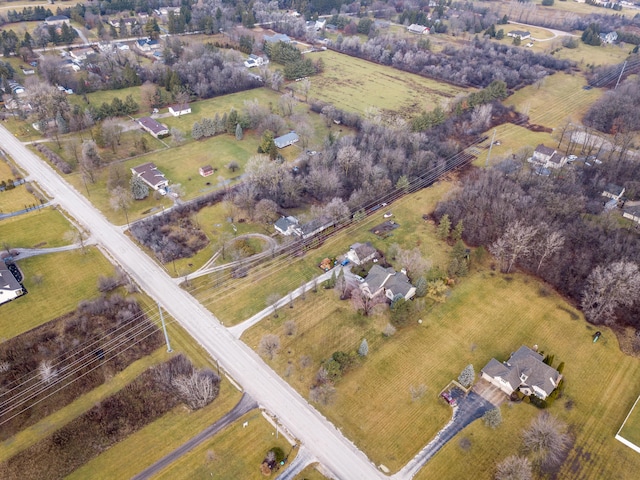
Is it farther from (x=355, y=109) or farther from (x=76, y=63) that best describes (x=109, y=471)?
(x=76, y=63)

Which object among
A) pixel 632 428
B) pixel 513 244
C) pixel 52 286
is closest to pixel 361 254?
pixel 513 244

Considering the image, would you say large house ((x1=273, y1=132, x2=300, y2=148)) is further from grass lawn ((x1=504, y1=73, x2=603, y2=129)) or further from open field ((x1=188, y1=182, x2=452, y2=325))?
grass lawn ((x1=504, y1=73, x2=603, y2=129))

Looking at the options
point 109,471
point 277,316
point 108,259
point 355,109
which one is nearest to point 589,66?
point 355,109

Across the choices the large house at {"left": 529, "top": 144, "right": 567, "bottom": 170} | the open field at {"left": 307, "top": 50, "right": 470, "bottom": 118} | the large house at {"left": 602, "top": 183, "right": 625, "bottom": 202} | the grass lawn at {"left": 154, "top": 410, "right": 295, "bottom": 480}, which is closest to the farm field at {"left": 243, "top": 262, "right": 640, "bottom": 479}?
the grass lawn at {"left": 154, "top": 410, "right": 295, "bottom": 480}

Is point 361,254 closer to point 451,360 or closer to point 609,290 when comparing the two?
point 451,360

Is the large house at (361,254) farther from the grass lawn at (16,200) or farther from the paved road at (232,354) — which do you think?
the grass lawn at (16,200)

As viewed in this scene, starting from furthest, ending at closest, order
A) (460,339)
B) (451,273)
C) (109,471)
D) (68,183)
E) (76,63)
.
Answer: (76,63) → (68,183) → (451,273) → (460,339) → (109,471)

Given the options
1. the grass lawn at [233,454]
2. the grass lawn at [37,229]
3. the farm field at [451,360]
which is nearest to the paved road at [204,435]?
the grass lawn at [233,454]
